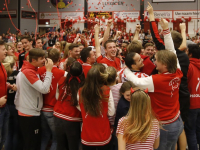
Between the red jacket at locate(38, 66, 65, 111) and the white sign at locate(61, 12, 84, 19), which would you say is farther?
the white sign at locate(61, 12, 84, 19)

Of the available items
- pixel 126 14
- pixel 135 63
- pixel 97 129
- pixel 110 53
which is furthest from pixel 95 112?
pixel 126 14

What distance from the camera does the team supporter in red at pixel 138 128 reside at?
78.5 inches

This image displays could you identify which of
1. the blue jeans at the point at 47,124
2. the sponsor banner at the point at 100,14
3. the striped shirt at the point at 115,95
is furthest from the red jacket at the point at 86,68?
the sponsor banner at the point at 100,14

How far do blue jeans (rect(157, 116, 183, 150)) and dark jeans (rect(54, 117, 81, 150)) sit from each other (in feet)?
3.13

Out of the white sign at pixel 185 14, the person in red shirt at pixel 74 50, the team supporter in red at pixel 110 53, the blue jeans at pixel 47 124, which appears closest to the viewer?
the blue jeans at pixel 47 124

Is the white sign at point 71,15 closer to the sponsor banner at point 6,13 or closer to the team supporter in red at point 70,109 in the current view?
the sponsor banner at point 6,13

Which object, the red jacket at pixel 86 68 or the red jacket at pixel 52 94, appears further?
the red jacket at pixel 86 68

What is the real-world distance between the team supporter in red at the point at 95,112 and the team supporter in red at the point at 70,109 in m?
0.25

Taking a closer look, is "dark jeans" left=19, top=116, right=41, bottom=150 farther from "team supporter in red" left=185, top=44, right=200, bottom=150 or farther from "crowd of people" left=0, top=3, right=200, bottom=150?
"team supporter in red" left=185, top=44, right=200, bottom=150

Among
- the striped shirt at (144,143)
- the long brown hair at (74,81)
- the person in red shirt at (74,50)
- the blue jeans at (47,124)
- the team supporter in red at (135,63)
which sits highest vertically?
the person in red shirt at (74,50)

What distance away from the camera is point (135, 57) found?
2.69m

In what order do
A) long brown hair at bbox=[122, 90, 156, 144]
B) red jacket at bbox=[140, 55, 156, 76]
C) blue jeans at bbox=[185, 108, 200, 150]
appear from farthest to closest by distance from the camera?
blue jeans at bbox=[185, 108, 200, 150] → red jacket at bbox=[140, 55, 156, 76] → long brown hair at bbox=[122, 90, 156, 144]

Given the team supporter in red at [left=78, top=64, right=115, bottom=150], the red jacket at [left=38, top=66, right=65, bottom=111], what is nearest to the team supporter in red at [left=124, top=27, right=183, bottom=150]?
the team supporter in red at [left=78, top=64, right=115, bottom=150]

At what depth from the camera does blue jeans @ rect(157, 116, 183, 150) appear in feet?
8.07
